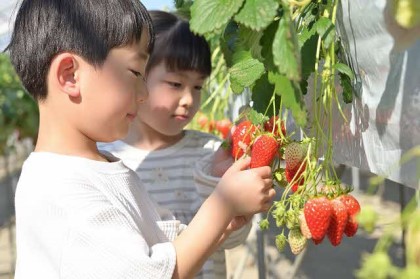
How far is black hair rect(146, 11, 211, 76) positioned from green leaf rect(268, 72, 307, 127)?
1.06m

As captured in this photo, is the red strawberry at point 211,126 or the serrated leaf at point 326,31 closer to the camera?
the serrated leaf at point 326,31

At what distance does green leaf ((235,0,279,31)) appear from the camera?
881 mm

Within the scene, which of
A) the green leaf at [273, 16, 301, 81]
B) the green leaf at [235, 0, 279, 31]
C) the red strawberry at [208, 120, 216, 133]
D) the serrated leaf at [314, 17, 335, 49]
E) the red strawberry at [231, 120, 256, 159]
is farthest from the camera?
the red strawberry at [208, 120, 216, 133]

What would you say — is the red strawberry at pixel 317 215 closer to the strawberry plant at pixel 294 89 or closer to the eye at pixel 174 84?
the strawberry plant at pixel 294 89

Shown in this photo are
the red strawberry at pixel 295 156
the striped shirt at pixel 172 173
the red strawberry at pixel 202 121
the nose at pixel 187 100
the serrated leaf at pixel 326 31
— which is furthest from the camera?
the red strawberry at pixel 202 121

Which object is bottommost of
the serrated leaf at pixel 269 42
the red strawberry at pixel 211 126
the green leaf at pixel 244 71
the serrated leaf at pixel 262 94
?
the red strawberry at pixel 211 126

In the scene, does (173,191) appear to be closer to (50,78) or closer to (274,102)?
(50,78)

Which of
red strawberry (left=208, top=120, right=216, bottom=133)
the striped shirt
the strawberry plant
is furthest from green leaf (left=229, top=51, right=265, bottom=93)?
red strawberry (left=208, top=120, right=216, bottom=133)

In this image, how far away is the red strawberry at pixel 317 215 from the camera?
1001 millimetres

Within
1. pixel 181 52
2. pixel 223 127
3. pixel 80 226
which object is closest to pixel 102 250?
pixel 80 226

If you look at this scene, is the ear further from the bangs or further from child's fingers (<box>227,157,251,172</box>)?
the bangs

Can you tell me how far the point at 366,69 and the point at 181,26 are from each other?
102 cm

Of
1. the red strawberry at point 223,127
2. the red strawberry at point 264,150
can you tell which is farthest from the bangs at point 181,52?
the red strawberry at point 264,150

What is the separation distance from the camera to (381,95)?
3.54 ft
